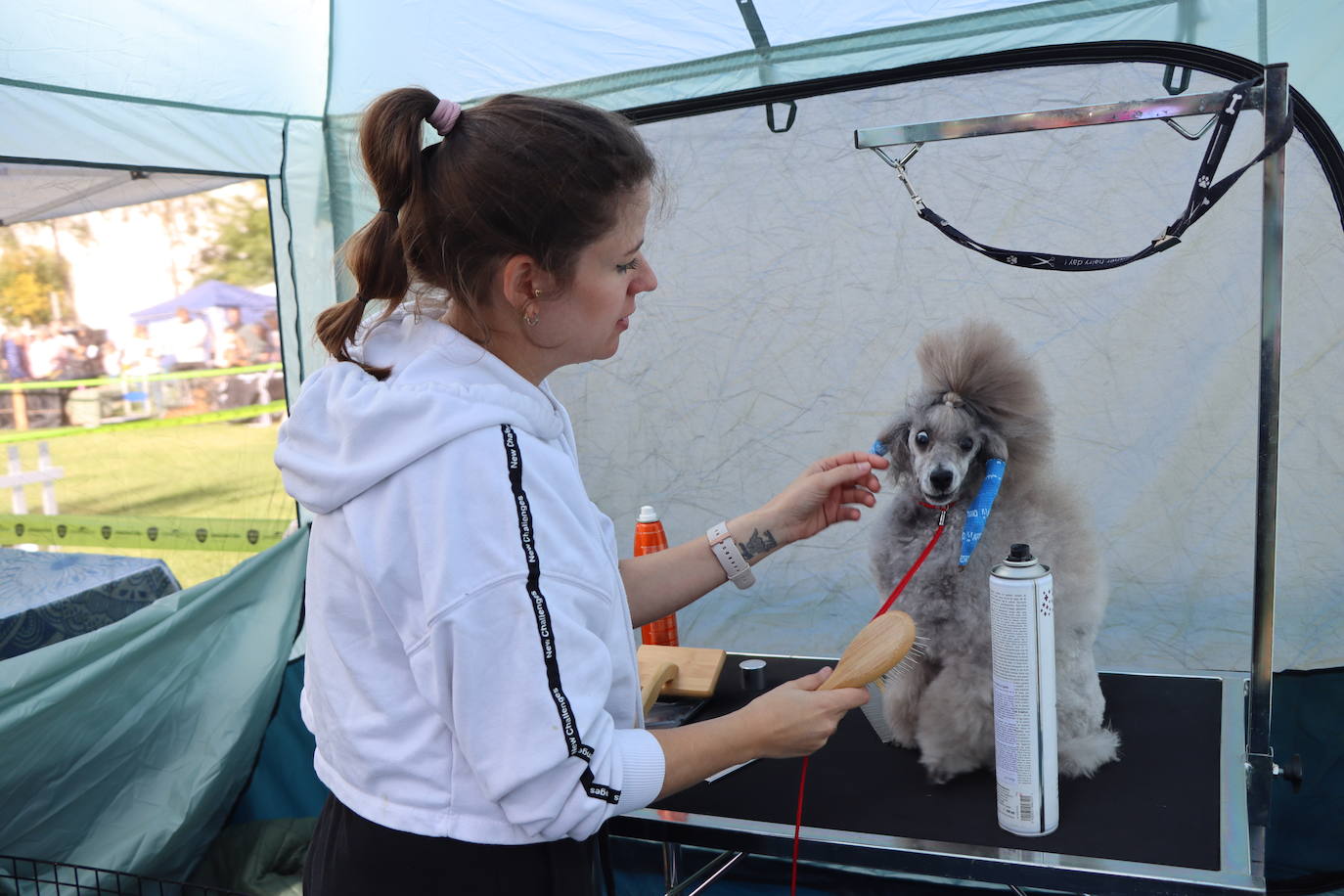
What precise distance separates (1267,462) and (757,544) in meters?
0.50

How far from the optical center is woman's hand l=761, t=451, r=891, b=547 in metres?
1.14

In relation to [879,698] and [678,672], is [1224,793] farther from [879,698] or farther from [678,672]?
[678,672]

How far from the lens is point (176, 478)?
195 cm

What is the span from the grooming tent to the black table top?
1.45ft

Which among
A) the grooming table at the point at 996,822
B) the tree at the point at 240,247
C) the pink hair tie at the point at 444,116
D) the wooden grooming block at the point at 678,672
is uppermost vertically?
the tree at the point at 240,247

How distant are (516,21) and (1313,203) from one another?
129 centimetres

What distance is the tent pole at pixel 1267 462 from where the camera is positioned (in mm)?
908

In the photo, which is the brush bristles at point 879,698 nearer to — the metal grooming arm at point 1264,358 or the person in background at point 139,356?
the metal grooming arm at point 1264,358

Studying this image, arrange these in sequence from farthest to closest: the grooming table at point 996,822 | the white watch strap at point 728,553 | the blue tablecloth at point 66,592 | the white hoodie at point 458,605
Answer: the blue tablecloth at point 66,592
the white watch strap at point 728,553
the grooming table at point 996,822
the white hoodie at point 458,605

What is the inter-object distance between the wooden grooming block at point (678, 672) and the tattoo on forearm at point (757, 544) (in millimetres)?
208

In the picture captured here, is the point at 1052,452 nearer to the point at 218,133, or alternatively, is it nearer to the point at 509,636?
the point at 509,636

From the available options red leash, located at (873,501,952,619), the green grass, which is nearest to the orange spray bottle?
red leash, located at (873,501,952,619)

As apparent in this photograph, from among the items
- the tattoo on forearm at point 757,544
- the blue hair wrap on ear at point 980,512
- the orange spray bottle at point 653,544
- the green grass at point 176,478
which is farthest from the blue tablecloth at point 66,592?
the blue hair wrap on ear at point 980,512

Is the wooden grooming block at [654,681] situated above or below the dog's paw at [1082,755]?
above
